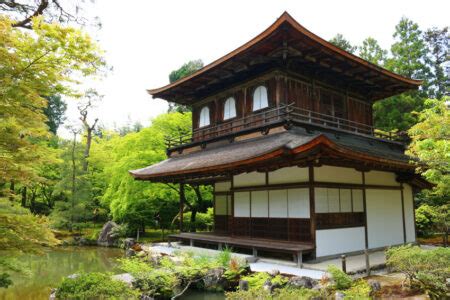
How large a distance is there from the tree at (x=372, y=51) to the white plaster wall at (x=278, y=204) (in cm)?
1973

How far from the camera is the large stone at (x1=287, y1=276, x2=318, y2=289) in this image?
27.1ft

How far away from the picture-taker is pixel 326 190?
1148 centimetres

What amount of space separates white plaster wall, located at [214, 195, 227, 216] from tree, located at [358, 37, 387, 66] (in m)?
18.0

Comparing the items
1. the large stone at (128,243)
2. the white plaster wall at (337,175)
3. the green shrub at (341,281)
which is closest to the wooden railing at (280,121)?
the white plaster wall at (337,175)

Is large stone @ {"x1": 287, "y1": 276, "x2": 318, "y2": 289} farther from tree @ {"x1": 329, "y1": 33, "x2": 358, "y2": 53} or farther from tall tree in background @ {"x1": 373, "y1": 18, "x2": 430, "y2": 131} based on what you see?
tree @ {"x1": 329, "y1": 33, "x2": 358, "y2": 53}

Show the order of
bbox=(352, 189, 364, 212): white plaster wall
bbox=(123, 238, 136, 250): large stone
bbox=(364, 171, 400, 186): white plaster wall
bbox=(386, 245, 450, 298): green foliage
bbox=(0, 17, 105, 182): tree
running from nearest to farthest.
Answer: bbox=(0, 17, 105, 182): tree
bbox=(386, 245, 450, 298): green foliage
bbox=(352, 189, 364, 212): white plaster wall
bbox=(364, 171, 400, 186): white plaster wall
bbox=(123, 238, 136, 250): large stone

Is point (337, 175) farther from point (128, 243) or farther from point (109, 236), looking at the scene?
point (109, 236)

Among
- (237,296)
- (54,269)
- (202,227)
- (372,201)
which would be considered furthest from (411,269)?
(202,227)

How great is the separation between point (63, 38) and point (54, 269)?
500 inches

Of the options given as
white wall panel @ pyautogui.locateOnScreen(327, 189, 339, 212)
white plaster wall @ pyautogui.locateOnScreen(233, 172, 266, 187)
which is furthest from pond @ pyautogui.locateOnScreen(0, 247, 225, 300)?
white wall panel @ pyautogui.locateOnScreen(327, 189, 339, 212)

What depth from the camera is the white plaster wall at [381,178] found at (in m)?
13.1

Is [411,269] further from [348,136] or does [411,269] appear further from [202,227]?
[202,227]

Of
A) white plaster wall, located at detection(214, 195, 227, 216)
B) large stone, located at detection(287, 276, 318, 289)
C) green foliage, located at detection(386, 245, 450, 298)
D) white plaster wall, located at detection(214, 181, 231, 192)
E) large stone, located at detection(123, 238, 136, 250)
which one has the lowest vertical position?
large stone, located at detection(123, 238, 136, 250)

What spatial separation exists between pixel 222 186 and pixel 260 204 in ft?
14.6
